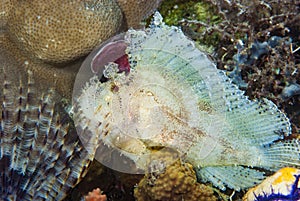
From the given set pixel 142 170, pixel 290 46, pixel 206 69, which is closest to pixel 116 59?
pixel 206 69

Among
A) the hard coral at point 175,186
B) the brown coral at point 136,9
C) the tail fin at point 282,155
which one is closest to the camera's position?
the hard coral at point 175,186

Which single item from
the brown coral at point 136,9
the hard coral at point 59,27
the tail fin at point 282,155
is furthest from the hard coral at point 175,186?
the brown coral at point 136,9

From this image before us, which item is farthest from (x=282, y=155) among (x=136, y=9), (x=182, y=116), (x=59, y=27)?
(x=59, y=27)

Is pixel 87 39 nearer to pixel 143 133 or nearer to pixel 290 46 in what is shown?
pixel 143 133

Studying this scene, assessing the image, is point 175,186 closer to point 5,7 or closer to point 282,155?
point 282,155

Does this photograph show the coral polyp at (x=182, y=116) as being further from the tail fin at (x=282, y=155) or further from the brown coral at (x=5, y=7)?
the brown coral at (x=5, y=7)

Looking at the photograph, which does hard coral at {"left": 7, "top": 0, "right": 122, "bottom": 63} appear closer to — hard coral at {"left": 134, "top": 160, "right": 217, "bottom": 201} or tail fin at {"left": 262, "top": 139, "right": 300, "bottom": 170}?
hard coral at {"left": 134, "top": 160, "right": 217, "bottom": 201}
